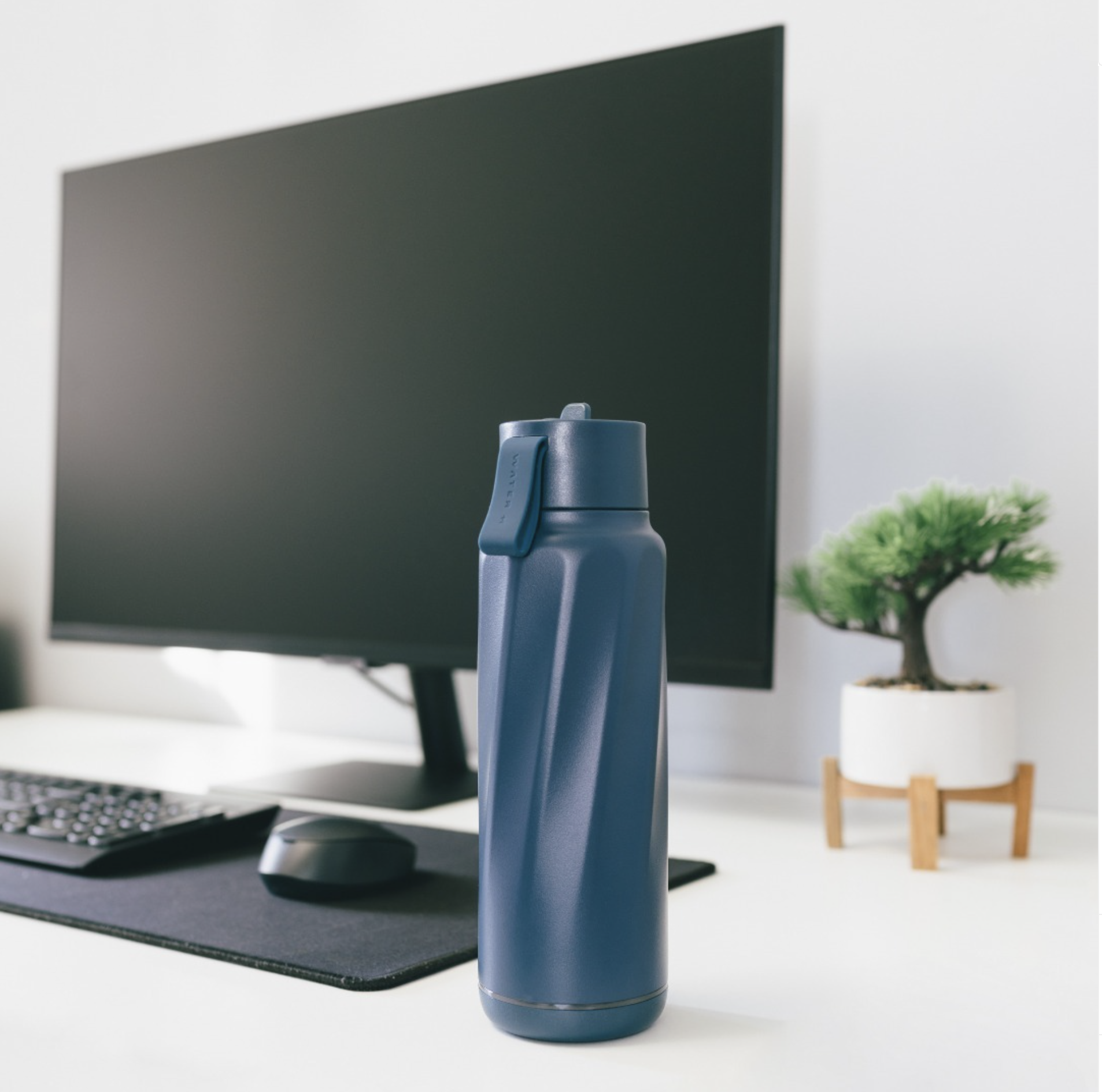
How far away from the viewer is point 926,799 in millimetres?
742

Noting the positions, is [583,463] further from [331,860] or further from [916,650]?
[916,650]

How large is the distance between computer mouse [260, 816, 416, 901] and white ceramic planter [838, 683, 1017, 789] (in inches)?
12.2

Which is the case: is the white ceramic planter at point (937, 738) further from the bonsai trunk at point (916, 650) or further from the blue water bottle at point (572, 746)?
the blue water bottle at point (572, 746)

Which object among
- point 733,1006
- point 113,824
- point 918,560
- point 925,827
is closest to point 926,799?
point 925,827

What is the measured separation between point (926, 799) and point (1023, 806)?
8 centimetres

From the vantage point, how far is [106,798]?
0.81 m

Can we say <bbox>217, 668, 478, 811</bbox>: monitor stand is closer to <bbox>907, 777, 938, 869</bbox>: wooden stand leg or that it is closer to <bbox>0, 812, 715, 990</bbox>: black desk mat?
<bbox>0, 812, 715, 990</bbox>: black desk mat

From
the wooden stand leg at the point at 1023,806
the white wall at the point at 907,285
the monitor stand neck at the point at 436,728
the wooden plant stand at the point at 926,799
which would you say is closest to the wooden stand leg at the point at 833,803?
the wooden plant stand at the point at 926,799

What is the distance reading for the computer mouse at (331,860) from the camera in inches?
24.5

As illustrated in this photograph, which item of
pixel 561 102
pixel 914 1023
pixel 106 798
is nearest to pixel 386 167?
pixel 561 102

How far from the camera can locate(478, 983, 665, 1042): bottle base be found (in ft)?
1.43

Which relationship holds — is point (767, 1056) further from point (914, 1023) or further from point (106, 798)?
point (106, 798)

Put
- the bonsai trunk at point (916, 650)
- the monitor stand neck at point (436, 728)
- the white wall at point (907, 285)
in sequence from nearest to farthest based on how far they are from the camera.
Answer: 1. the bonsai trunk at point (916, 650)
2. the white wall at point (907, 285)
3. the monitor stand neck at point (436, 728)

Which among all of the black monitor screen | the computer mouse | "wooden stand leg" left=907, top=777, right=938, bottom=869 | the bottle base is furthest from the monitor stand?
the bottle base
